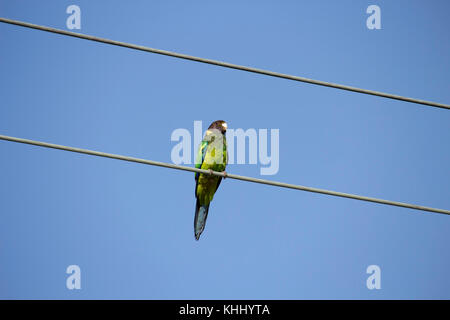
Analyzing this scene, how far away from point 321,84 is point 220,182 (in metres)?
Answer: 3.90

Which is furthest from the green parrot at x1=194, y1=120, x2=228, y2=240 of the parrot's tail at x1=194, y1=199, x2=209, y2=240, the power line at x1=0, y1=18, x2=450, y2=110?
the power line at x1=0, y1=18, x2=450, y2=110

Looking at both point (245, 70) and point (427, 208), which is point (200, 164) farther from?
point (427, 208)

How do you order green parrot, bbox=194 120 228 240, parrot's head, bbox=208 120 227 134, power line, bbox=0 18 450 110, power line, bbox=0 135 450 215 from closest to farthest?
power line, bbox=0 135 450 215 < power line, bbox=0 18 450 110 < green parrot, bbox=194 120 228 240 < parrot's head, bbox=208 120 227 134

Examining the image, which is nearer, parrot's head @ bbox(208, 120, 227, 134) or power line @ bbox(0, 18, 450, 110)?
power line @ bbox(0, 18, 450, 110)

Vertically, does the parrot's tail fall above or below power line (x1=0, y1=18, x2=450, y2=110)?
below

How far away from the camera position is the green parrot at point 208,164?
10.4 meters

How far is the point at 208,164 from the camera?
33.9 feet

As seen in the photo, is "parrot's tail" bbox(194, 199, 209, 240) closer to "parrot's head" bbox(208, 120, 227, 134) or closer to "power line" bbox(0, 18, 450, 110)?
"parrot's head" bbox(208, 120, 227, 134)

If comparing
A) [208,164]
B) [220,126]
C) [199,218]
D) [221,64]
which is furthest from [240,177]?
[199,218]

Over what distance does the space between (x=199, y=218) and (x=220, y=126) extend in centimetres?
158

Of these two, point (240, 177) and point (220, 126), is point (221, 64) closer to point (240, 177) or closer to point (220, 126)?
point (240, 177)

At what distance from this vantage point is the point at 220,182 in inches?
416

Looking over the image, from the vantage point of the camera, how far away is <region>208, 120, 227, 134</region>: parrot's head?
415 inches
